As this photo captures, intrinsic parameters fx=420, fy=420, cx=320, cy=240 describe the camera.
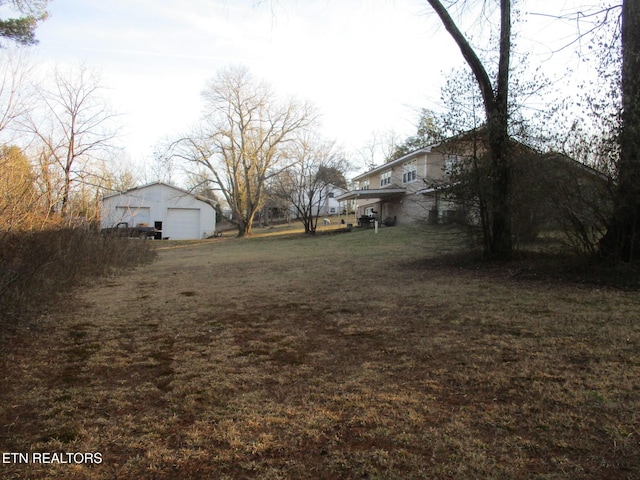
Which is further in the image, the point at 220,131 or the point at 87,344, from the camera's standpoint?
the point at 220,131

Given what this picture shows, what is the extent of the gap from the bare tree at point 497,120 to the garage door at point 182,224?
32098 millimetres

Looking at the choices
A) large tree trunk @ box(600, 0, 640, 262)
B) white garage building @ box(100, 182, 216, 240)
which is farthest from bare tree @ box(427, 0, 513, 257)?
white garage building @ box(100, 182, 216, 240)

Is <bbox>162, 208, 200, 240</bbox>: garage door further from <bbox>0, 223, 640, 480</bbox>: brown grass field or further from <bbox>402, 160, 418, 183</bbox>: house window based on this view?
<bbox>0, 223, 640, 480</bbox>: brown grass field

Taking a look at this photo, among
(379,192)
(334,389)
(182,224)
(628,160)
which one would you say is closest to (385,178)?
(379,192)

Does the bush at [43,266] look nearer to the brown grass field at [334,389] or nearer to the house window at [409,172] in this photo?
the brown grass field at [334,389]

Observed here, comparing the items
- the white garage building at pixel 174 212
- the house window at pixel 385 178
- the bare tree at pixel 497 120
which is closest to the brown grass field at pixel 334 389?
the bare tree at pixel 497 120

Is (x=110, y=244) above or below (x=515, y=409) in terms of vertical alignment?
above

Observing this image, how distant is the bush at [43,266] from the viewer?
4738 millimetres

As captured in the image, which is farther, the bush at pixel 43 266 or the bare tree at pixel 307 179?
the bare tree at pixel 307 179

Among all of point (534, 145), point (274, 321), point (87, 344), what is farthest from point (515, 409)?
point (534, 145)

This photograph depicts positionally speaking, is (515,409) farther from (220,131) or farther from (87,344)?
(220,131)

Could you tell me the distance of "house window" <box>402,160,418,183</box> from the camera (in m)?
26.7

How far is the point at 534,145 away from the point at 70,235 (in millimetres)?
9900

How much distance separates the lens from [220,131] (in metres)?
34.1
